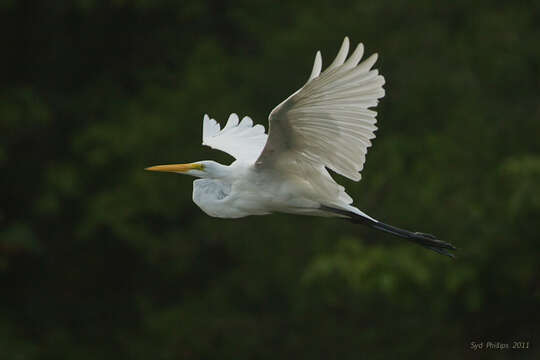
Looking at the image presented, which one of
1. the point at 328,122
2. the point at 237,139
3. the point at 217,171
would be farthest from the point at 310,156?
the point at 237,139

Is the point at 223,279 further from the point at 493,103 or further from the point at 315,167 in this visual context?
the point at 315,167

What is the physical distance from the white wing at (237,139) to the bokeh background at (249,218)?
280 centimetres

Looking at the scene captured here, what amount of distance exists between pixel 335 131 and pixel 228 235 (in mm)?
5016

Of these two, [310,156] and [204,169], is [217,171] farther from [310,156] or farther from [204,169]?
[310,156]

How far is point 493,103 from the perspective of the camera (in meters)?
9.38

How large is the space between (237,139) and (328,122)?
1340 mm

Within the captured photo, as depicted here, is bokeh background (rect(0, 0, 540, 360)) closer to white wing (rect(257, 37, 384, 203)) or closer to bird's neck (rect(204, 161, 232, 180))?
bird's neck (rect(204, 161, 232, 180))

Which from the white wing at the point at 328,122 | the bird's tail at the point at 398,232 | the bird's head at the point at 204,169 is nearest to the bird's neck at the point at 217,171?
the bird's head at the point at 204,169

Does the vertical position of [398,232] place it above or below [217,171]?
below

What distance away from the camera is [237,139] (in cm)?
521

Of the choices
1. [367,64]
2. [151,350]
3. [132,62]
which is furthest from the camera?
[132,62]

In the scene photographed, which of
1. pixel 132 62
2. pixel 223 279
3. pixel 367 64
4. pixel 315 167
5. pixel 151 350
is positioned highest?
pixel 132 62

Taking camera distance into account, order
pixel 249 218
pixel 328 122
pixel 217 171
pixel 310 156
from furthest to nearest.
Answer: pixel 249 218 < pixel 217 171 < pixel 310 156 < pixel 328 122

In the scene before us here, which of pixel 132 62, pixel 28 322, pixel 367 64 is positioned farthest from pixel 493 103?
pixel 367 64
